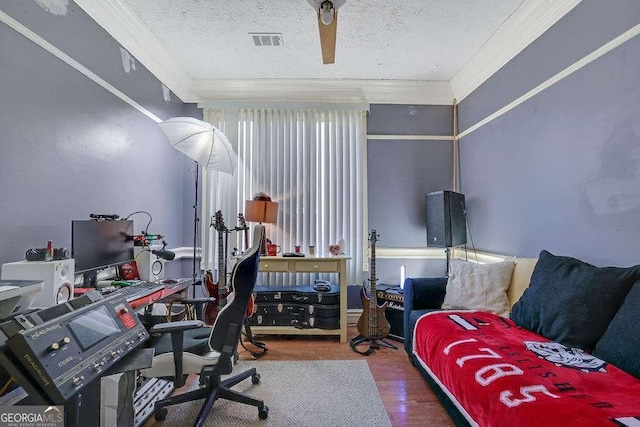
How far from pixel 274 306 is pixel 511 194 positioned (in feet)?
7.88

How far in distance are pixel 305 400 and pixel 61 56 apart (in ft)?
8.64

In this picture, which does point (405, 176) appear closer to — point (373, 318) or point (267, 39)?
point (373, 318)

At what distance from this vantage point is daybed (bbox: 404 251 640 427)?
116 cm

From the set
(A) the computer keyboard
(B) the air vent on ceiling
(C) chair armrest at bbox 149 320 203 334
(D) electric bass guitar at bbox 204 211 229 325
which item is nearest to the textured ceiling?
(B) the air vent on ceiling

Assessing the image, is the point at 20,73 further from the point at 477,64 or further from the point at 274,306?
the point at 477,64

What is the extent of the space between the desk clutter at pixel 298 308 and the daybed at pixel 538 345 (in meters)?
0.93

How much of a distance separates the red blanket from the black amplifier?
142cm

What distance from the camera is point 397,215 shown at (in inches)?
145

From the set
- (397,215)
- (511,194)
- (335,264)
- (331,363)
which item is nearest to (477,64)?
(511,194)

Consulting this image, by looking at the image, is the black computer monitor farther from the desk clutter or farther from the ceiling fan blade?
the ceiling fan blade

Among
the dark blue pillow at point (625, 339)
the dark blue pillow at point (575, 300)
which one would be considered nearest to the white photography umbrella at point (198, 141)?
the dark blue pillow at point (575, 300)

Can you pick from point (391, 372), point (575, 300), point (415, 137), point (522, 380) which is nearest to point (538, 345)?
point (575, 300)

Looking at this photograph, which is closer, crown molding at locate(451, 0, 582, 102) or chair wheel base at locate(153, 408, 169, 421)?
chair wheel base at locate(153, 408, 169, 421)

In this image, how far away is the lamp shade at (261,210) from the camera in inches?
128
